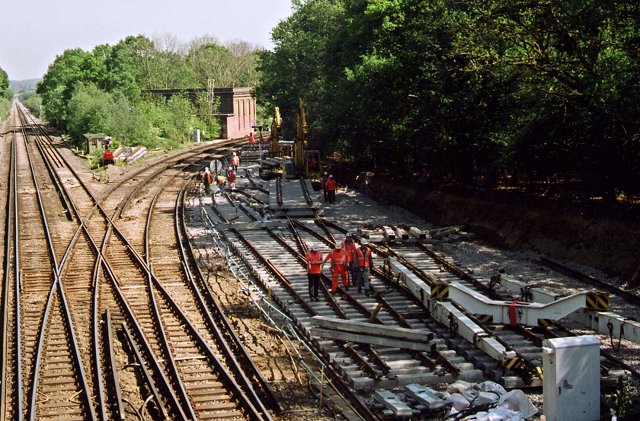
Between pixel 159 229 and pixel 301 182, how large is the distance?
32.6 ft

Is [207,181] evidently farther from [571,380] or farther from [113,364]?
[571,380]

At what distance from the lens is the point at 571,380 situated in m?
11.9

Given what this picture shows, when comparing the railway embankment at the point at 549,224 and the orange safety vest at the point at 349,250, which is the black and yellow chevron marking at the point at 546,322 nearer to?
the orange safety vest at the point at 349,250

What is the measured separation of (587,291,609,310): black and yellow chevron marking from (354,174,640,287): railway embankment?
206 inches

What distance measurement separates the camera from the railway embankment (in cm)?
2186

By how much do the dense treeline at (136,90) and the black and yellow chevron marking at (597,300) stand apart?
174 ft

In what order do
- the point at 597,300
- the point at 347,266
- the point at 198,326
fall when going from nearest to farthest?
the point at 597,300 < the point at 198,326 < the point at 347,266

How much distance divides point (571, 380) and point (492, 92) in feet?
59.5

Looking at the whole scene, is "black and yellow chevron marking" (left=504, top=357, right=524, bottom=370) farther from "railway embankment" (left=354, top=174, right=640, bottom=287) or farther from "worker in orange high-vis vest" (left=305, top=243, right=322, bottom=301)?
"railway embankment" (left=354, top=174, right=640, bottom=287)

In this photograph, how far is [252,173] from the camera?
165 ft

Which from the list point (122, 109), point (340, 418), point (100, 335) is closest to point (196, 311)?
point (100, 335)

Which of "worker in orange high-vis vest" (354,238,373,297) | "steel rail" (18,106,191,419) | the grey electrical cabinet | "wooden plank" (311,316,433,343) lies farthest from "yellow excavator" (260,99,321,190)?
the grey electrical cabinet

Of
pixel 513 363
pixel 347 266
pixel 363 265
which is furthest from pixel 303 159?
pixel 513 363

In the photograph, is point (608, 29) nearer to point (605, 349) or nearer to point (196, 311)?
point (605, 349)
